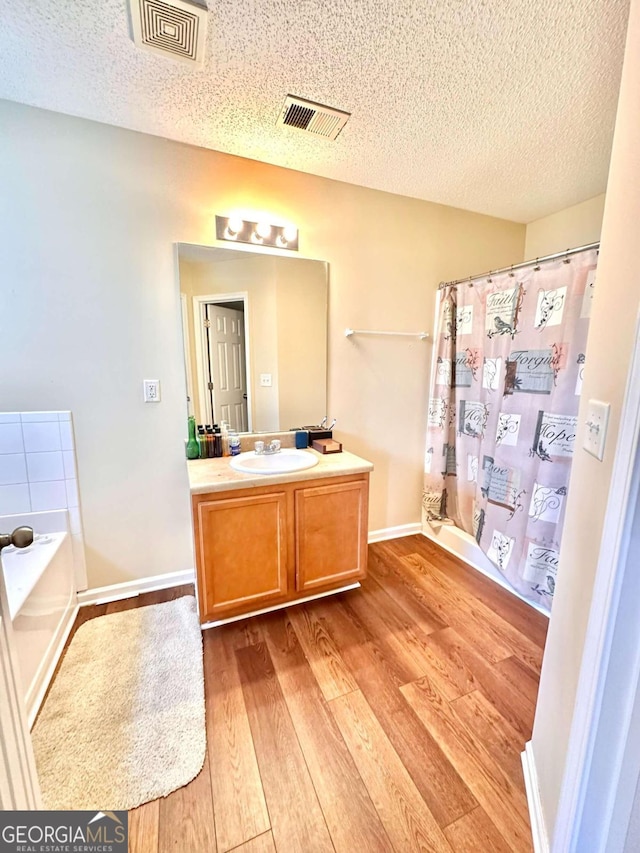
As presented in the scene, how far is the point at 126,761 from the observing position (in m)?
1.18

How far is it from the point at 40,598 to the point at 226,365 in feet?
4.61

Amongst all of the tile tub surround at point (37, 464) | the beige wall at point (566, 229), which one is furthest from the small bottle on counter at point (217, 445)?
the beige wall at point (566, 229)

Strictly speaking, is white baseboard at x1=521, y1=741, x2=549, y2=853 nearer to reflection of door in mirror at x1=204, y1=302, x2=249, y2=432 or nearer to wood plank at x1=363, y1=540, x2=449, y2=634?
wood plank at x1=363, y1=540, x2=449, y2=634

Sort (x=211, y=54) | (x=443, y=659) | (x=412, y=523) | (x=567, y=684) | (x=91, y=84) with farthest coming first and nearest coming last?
(x=412, y=523) < (x=443, y=659) < (x=91, y=84) < (x=211, y=54) < (x=567, y=684)

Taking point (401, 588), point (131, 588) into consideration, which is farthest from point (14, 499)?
point (401, 588)

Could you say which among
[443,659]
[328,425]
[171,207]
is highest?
[171,207]

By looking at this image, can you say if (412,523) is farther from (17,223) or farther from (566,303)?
(17,223)

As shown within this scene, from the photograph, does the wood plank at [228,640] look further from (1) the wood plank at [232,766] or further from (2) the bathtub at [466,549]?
(2) the bathtub at [466,549]

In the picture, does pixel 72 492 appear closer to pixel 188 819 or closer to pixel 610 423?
pixel 188 819

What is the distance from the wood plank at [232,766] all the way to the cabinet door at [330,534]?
568 millimetres

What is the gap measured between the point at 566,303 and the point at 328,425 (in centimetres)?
146

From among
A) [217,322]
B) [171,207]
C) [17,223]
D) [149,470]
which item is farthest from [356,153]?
[149,470]

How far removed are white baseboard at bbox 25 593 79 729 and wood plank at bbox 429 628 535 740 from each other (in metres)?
1.69

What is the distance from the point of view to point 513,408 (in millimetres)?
1990
